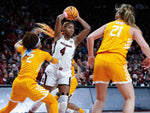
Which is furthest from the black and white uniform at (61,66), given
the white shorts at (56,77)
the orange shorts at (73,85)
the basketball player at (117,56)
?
the basketball player at (117,56)

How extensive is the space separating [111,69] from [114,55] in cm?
20

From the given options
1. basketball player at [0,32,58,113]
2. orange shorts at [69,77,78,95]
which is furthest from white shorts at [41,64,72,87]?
basketball player at [0,32,58,113]

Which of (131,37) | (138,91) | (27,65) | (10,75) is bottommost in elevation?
(138,91)

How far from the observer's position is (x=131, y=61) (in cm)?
1220

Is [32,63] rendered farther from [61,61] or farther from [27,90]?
[61,61]

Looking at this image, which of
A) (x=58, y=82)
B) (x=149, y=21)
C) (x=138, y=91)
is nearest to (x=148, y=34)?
(x=149, y=21)

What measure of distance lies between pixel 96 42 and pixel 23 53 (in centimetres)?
963

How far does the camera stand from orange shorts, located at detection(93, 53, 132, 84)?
3.46 metres

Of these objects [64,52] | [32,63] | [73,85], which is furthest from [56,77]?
[32,63]

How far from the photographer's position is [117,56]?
352cm

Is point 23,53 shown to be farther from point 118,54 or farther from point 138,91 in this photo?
point 138,91

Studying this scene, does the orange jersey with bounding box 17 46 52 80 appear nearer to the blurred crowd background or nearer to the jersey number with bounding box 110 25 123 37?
the jersey number with bounding box 110 25 123 37

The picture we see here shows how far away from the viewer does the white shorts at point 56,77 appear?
484 cm

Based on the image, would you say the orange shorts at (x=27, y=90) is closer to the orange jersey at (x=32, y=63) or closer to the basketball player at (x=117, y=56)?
the orange jersey at (x=32, y=63)
